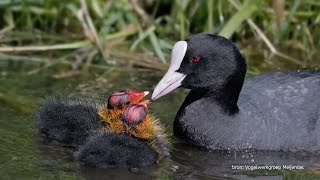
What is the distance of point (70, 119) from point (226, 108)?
3.32 feet

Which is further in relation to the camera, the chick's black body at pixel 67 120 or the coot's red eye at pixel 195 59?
the coot's red eye at pixel 195 59

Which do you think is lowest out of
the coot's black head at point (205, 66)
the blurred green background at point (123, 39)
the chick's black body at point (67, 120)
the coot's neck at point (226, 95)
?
the blurred green background at point (123, 39)

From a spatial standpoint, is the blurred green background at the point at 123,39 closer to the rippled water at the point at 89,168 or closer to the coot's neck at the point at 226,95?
the rippled water at the point at 89,168

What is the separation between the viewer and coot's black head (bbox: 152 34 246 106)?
A: 598 centimetres

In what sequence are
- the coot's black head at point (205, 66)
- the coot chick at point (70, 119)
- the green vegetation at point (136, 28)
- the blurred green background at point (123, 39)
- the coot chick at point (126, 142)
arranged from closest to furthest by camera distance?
the coot chick at point (126, 142), the coot chick at point (70, 119), the coot's black head at point (205, 66), the blurred green background at point (123, 39), the green vegetation at point (136, 28)

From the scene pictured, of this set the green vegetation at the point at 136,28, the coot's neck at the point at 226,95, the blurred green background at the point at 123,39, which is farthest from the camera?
the green vegetation at the point at 136,28

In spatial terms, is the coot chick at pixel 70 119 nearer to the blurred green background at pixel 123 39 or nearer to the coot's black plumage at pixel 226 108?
the coot's black plumage at pixel 226 108

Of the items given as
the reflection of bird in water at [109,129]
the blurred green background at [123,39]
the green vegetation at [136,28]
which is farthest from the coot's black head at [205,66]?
the green vegetation at [136,28]

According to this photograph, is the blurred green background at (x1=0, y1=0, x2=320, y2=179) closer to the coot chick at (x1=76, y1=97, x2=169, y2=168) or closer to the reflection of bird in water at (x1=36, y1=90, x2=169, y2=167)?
the reflection of bird in water at (x1=36, y1=90, x2=169, y2=167)

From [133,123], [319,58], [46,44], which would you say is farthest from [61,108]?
[319,58]

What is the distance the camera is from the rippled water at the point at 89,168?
5.43 meters

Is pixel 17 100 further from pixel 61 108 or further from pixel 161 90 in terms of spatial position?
pixel 161 90

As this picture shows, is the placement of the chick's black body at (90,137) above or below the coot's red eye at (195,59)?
below

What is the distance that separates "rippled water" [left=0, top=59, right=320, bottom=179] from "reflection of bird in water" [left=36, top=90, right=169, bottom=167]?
7 cm
